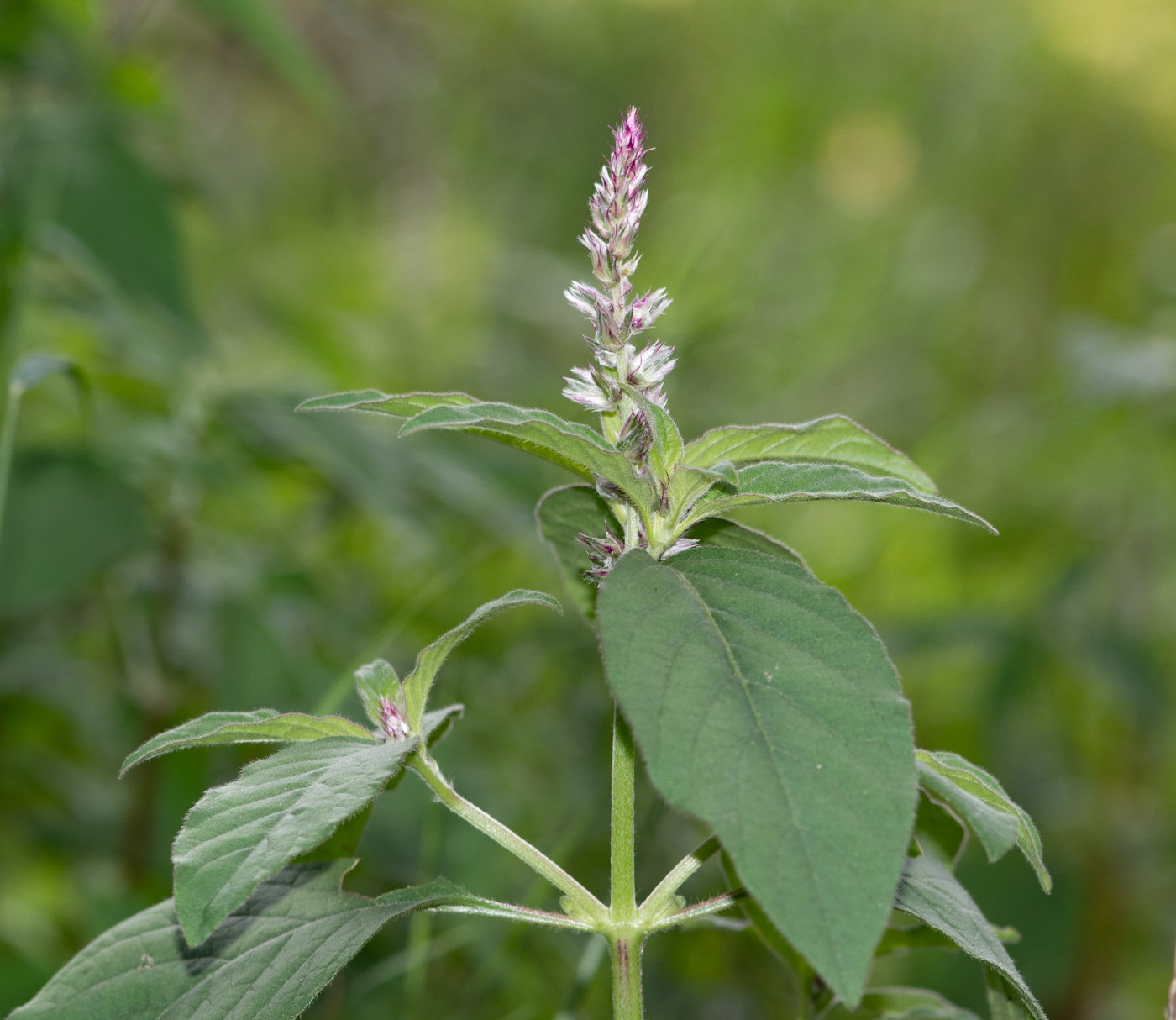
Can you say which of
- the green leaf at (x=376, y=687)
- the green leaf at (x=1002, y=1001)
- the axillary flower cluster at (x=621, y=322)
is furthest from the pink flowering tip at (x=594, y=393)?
the green leaf at (x=1002, y=1001)

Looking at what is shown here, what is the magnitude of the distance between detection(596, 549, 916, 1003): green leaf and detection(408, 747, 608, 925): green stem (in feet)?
0.29

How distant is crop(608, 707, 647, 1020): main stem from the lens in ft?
1.07

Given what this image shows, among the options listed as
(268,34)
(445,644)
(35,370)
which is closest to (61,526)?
(35,370)

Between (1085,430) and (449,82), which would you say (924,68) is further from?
(1085,430)

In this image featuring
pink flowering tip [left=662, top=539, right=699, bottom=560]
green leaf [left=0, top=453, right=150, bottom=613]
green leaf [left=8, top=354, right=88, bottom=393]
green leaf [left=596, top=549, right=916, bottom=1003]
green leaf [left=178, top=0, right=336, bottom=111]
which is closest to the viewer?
green leaf [left=596, top=549, right=916, bottom=1003]

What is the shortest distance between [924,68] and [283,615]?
2.19 m

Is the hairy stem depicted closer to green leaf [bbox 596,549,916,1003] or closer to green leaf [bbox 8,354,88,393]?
green leaf [bbox 596,549,916,1003]

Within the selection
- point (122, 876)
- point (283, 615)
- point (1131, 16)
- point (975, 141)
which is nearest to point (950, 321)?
point (975, 141)

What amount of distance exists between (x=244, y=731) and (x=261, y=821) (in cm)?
5

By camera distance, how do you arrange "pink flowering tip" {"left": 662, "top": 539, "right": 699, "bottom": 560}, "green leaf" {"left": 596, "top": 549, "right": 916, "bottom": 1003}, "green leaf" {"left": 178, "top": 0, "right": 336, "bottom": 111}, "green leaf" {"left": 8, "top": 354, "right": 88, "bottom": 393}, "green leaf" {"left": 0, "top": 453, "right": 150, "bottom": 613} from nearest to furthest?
"green leaf" {"left": 596, "top": 549, "right": 916, "bottom": 1003}
"pink flowering tip" {"left": 662, "top": 539, "right": 699, "bottom": 560}
"green leaf" {"left": 8, "top": 354, "right": 88, "bottom": 393}
"green leaf" {"left": 0, "top": 453, "right": 150, "bottom": 613}
"green leaf" {"left": 178, "top": 0, "right": 336, "bottom": 111}

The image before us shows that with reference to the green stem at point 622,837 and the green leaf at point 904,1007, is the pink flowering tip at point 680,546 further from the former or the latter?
the green leaf at point 904,1007

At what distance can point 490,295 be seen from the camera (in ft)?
6.19

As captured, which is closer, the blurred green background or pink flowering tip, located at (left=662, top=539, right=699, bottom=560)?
pink flowering tip, located at (left=662, top=539, right=699, bottom=560)

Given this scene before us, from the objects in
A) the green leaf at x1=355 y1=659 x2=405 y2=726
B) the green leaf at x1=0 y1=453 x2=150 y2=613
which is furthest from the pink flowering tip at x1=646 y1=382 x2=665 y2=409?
the green leaf at x1=0 y1=453 x2=150 y2=613
